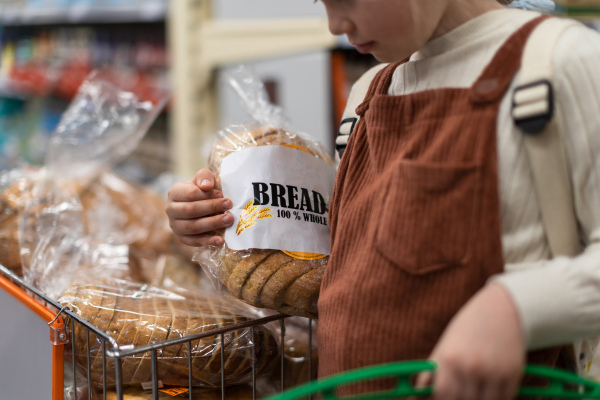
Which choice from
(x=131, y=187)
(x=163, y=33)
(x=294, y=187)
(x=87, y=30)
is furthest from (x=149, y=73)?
(x=294, y=187)

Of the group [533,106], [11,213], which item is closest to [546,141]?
[533,106]

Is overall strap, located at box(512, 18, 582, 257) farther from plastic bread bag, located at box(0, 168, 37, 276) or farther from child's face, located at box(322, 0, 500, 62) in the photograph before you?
plastic bread bag, located at box(0, 168, 37, 276)

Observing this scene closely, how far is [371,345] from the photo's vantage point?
0.66 metres

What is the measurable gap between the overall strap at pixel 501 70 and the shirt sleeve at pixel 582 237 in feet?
0.13

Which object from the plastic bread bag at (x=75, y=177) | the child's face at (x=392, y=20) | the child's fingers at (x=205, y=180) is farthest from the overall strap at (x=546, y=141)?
the plastic bread bag at (x=75, y=177)

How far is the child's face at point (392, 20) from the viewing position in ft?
2.07

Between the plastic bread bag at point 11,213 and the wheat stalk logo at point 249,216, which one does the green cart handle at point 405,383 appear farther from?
the plastic bread bag at point 11,213

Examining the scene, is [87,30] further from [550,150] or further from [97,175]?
[550,150]

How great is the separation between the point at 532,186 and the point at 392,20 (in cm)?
23

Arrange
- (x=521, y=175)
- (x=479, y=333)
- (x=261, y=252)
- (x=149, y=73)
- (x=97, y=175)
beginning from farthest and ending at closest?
(x=149, y=73)
(x=97, y=175)
(x=261, y=252)
(x=521, y=175)
(x=479, y=333)

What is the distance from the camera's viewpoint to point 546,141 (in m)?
0.61

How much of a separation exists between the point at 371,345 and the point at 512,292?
0.59 feet

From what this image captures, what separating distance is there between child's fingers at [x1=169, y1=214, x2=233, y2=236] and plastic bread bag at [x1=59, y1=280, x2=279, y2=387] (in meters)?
0.12

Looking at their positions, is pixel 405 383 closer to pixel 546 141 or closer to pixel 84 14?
pixel 546 141
